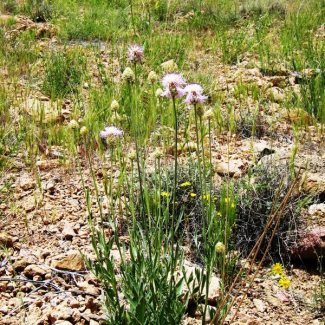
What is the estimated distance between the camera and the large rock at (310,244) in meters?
2.03

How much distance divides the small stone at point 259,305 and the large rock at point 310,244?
0.41 meters

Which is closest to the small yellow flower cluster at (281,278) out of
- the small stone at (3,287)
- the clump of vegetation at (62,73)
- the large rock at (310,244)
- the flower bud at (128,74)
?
the large rock at (310,244)

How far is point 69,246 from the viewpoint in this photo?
78.5 inches

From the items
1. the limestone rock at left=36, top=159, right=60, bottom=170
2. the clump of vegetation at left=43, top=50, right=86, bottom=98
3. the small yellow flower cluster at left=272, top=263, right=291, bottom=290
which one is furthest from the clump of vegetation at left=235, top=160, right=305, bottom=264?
the clump of vegetation at left=43, top=50, right=86, bottom=98

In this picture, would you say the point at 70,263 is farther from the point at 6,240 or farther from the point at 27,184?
the point at 27,184

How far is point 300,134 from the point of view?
3.13m

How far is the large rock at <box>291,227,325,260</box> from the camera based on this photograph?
2.03 metres

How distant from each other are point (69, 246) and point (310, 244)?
52.2 inches

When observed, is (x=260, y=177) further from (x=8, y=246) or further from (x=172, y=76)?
(x=8, y=246)

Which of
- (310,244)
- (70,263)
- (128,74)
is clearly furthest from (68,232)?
(310,244)

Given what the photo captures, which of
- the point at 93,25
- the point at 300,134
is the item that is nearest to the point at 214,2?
the point at 93,25

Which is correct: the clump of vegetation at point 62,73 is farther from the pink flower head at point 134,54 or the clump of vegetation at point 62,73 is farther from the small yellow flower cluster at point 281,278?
the small yellow flower cluster at point 281,278

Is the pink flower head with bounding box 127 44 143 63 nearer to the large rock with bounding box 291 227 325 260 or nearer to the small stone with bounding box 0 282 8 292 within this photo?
the small stone with bounding box 0 282 8 292

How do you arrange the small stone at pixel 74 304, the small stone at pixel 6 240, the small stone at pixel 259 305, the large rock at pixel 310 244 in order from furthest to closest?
1. the large rock at pixel 310 244
2. the small stone at pixel 6 240
3. the small stone at pixel 259 305
4. the small stone at pixel 74 304
